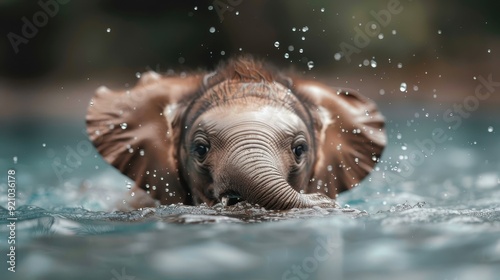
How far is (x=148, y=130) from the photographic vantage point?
5062 millimetres

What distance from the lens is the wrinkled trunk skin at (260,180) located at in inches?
155

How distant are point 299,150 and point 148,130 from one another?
1027 mm

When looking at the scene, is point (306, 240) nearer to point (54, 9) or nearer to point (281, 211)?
point (281, 211)

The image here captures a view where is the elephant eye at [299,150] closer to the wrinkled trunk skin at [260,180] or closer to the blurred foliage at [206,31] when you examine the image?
the wrinkled trunk skin at [260,180]

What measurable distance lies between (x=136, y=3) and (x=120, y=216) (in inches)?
363

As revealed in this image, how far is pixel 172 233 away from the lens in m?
3.63

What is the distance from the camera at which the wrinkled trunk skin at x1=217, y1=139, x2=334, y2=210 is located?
12.9ft

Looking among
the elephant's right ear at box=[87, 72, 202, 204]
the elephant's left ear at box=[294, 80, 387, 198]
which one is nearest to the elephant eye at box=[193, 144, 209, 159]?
the elephant's right ear at box=[87, 72, 202, 204]

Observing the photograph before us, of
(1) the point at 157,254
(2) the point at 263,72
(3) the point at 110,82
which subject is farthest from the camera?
(3) the point at 110,82

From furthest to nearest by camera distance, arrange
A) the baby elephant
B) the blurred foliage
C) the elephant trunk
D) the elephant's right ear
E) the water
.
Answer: the blurred foliage → the elephant's right ear → the baby elephant → the elephant trunk → the water

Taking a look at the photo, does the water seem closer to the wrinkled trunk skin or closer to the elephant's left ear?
the wrinkled trunk skin

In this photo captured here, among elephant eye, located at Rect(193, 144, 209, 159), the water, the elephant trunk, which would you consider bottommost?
the water

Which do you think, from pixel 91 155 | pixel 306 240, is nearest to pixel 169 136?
pixel 306 240

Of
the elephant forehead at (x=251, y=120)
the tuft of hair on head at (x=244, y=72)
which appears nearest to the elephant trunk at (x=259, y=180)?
the elephant forehead at (x=251, y=120)
